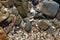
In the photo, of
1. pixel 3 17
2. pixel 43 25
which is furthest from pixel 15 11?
pixel 43 25

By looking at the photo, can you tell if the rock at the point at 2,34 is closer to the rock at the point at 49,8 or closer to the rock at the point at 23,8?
the rock at the point at 23,8

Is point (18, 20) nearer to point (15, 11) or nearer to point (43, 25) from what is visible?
point (15, 11)

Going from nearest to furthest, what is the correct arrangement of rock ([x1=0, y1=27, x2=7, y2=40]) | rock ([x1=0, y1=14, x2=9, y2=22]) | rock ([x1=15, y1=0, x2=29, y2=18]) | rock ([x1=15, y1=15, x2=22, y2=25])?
rock ([x1=0, y1=27, x2=7, y2=40]) < rock ([x1=0, y1=14, x2=9, y2=22]) < rock ([x1=15, y1=15, x2=22, y2=25]) < rock ([x1=15, y1=0, x2=29, y2=18])

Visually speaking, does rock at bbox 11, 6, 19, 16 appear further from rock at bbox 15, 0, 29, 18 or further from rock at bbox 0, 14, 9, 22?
rock at bbox 0, 14, 9, 22

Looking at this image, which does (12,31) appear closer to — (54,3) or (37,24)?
(37,24)

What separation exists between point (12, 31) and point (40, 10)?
0.59m

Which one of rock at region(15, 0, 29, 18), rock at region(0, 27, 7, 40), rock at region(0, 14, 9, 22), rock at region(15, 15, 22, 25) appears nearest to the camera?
rock at region(0, 27, 7, 40)

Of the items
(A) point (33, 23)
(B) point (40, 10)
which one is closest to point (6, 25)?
(A) point (33, 23)

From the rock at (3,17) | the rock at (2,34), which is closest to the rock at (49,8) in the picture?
the rock at (3,17)

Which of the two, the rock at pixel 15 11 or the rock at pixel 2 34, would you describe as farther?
the rock at pixel 15 11

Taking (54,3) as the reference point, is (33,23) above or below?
below

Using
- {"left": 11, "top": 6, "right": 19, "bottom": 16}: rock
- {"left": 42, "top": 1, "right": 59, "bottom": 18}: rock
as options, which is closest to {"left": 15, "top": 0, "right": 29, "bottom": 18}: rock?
{"left": 11, "top": 6, "right": 19, "bottom": 16}: rock

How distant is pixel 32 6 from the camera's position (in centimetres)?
320

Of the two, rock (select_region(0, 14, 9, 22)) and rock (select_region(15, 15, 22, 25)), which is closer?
rock (select_region(0, 14, 9, 22))
